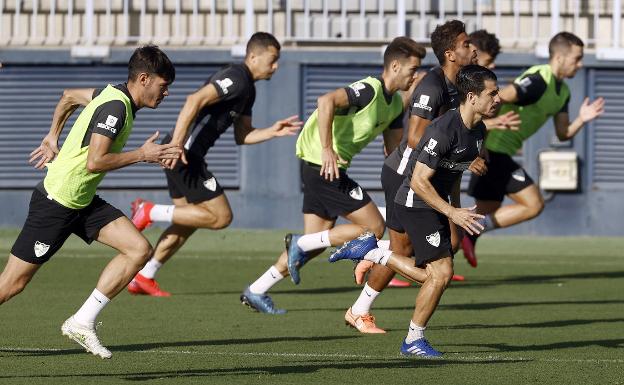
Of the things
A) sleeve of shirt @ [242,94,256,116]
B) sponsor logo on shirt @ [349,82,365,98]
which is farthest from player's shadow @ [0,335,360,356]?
sleeve of shirt @ [242,94,256,116]

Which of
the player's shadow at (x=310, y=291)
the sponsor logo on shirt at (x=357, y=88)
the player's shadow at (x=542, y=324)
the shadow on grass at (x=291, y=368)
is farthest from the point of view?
the player's shadow at (x=310, y=291)

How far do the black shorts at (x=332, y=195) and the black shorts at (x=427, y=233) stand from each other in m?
2.49

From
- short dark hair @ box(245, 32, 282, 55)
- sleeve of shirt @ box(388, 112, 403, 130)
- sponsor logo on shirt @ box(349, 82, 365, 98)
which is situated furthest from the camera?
short dark hair @ box(245, 32, 282, 55)

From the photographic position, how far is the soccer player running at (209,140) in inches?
516

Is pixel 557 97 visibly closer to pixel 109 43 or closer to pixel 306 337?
pixel 306 337

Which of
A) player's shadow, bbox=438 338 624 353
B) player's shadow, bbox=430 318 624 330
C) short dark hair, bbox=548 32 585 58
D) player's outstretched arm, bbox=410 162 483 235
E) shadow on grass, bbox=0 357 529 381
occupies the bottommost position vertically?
player's shadow, bbox=430 318 624 330

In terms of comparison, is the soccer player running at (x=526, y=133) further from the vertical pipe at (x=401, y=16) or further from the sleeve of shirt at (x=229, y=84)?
the vertical pipe at (x=401, y=16)

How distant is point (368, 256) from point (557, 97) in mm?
5161

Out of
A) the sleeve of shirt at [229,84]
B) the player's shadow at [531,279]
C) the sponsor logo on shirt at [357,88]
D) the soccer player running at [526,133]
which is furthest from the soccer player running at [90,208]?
the soccer player running at [526,133]

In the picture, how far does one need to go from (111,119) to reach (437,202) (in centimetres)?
198

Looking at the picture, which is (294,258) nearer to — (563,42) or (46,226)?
(46,226)

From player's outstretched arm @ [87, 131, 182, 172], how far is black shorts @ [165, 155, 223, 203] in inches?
154

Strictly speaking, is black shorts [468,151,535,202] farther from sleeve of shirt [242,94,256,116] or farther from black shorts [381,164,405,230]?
black shorts [381,164,405,230]

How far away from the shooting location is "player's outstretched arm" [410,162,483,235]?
9.39 meters
